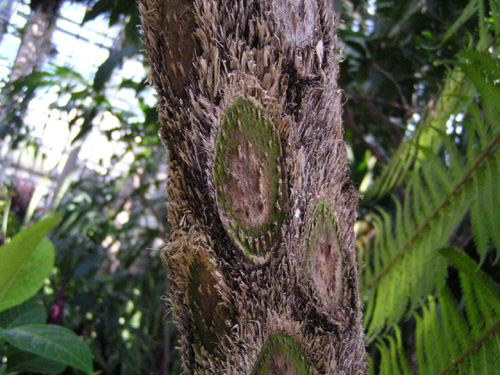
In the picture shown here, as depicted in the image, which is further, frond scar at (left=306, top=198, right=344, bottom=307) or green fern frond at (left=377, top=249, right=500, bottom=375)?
green fern frond at (left=377, top=249, right=500, bottom=375)

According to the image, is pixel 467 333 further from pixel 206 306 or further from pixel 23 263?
pixel 23 263

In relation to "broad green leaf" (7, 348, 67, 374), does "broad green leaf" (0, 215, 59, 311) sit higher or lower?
higher

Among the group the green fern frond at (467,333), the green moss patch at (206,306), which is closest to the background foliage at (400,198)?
the green fern frond at (467,333)

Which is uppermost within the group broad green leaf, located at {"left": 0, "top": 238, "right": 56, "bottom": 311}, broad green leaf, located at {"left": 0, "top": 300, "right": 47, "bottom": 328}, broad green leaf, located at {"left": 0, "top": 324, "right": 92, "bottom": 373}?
broad green leaf, located at {"left": 0, "top": 238, "right": 56, "bottom": 311}

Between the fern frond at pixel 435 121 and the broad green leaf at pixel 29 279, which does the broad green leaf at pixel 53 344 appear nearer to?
the broad green leaf at pixel 29 279

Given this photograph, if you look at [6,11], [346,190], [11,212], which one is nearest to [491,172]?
[346,190]

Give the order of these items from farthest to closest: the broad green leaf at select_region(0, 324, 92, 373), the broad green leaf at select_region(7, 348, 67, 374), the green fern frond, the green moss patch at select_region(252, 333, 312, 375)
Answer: the broad green leaf at select_region(7, 348, 67, 374), the broad green leaf at select_region(0, 324, 92, 373), the green fern frond, the green moss patch at select_region(252, 333, 312, 375)

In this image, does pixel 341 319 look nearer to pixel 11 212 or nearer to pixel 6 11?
pixel 6 11

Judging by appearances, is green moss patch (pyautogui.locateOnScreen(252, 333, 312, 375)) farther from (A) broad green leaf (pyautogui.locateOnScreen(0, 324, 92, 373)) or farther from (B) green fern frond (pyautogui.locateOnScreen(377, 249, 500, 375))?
(A) broad green leaf (pyautogui.locateOnScreen(0, 324, 92, 373))

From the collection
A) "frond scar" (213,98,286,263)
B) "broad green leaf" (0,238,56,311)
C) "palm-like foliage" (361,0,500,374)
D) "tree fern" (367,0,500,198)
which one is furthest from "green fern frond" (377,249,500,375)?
"broad green leaf" (0,238,56,311)
